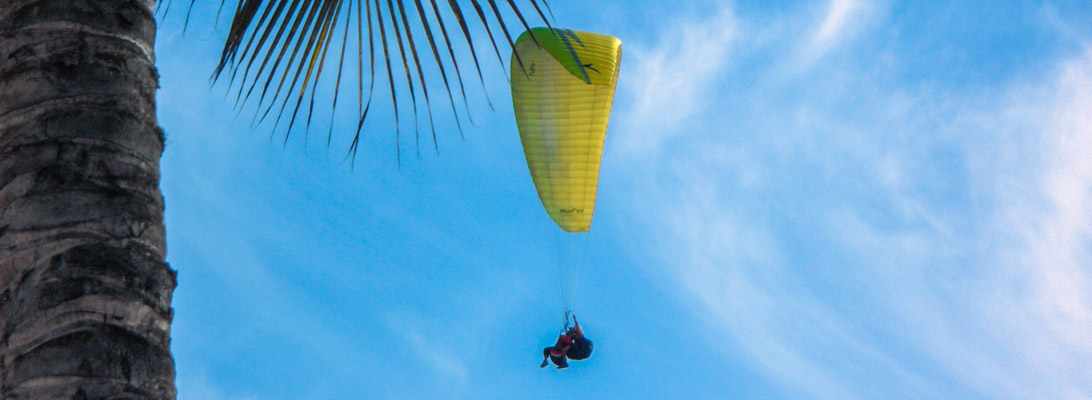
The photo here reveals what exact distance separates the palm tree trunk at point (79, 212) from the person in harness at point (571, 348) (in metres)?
14.3

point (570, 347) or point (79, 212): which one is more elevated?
point (570, 347)

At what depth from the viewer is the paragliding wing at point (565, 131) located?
16.1 metres

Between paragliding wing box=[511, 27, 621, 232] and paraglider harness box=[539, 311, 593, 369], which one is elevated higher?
paragliding wing box=[511, 27, 621, 232]

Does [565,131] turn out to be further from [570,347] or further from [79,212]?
[79,212]

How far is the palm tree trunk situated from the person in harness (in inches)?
561

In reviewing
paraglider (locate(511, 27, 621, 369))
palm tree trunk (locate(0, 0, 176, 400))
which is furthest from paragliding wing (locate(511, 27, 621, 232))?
palm tree trunk (locate(0, 0, 176, 400))

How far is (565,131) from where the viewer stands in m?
16.2

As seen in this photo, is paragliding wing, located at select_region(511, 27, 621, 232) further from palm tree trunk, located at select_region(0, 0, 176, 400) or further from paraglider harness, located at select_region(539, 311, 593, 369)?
palm tree trunk, located at select_region(0, 0, 176, 400)

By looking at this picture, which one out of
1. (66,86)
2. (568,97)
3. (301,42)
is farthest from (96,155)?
(568,97)

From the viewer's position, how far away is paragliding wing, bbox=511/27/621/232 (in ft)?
52.8

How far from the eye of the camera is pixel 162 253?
2.41 meters

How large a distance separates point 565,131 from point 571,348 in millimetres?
3625

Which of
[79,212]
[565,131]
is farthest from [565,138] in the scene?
[79,212]

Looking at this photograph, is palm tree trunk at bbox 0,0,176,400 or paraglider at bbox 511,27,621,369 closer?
palm tree trunk at bbox 0,0,176,400
